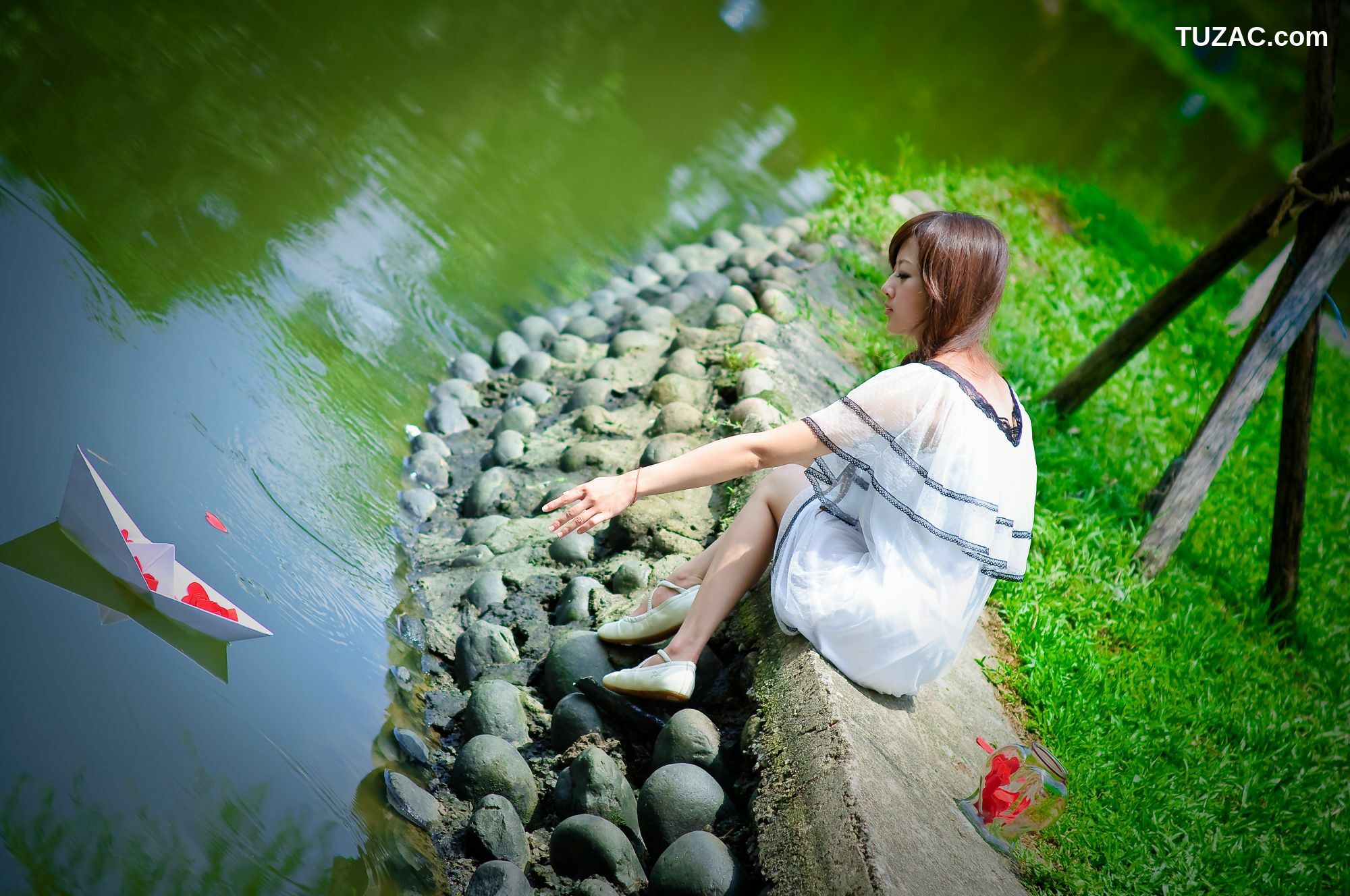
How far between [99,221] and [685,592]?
2.38 metres

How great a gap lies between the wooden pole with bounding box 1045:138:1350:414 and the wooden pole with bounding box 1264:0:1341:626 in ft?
0.39

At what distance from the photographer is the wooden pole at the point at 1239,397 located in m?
3.67

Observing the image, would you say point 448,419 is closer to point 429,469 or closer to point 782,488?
point 429,469

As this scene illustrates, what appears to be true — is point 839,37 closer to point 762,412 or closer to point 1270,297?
point 1270,297

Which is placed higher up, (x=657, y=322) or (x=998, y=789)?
(x=998, y=789)

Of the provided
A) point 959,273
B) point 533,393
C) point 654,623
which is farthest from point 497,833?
point 533,393

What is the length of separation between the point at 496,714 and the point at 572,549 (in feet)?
2.41

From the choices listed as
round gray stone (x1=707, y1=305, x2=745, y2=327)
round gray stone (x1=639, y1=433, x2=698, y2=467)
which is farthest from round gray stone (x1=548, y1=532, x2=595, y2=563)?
round gray stone (x1=707, y1=305, x2=745, y2=327)

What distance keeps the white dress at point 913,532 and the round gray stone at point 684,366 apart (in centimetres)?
162

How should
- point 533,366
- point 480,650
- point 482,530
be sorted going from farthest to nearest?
1. point 533,366
2. point 482,530
3. point 480,650

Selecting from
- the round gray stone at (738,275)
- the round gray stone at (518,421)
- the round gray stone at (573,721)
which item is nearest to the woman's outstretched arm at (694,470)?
the round gray stone at (573,721)

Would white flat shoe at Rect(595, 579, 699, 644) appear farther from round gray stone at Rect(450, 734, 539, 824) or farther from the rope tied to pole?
the rope tied to pole

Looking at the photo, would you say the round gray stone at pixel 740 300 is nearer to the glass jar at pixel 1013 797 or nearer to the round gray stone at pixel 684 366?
the round gray stone at pixel 684 366

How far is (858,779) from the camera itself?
1.99 meters
